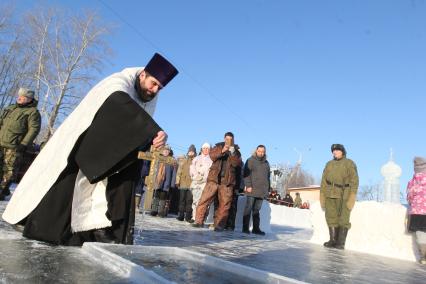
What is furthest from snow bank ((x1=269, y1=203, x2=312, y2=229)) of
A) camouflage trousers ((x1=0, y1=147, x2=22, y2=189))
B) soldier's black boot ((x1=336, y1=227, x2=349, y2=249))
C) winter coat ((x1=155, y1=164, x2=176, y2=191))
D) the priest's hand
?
the priest's hand

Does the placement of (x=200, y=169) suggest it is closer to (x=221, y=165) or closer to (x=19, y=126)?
(x=221, y=165)

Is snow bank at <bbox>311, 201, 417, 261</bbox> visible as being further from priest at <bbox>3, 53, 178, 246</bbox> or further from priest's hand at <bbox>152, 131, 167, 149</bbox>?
priest's hand at <bbox>152, 131, 167, 149</bbox>

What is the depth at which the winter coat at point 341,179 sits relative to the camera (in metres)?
7.51

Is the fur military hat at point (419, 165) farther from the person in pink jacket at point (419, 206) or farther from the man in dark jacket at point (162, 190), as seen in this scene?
the man in dark jacket at point (162, 190)

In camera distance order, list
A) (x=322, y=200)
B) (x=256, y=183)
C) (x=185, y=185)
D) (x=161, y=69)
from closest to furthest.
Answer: (x=161, y=69) → (x=322, y=200) → (x=256, y=183) → (x=185, y=185)

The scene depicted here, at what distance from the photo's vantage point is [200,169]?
9.32 meters

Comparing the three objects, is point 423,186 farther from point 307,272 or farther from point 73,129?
point 73,129

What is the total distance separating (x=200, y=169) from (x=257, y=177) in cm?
131

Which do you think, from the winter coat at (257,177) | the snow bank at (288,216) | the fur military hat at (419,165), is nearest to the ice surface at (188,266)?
the fur military hat at (419,165)

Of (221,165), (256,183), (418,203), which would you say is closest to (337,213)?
(418,203)

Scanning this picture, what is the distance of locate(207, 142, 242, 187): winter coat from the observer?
8477mm

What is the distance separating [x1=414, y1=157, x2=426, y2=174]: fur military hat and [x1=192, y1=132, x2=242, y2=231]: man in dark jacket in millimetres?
3353

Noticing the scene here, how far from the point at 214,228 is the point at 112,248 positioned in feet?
16.9

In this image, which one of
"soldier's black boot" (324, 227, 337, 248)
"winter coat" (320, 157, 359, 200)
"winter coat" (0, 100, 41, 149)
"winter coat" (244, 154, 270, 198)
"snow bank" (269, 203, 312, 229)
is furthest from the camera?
"snow bank" (269, 203, 312, 229)
